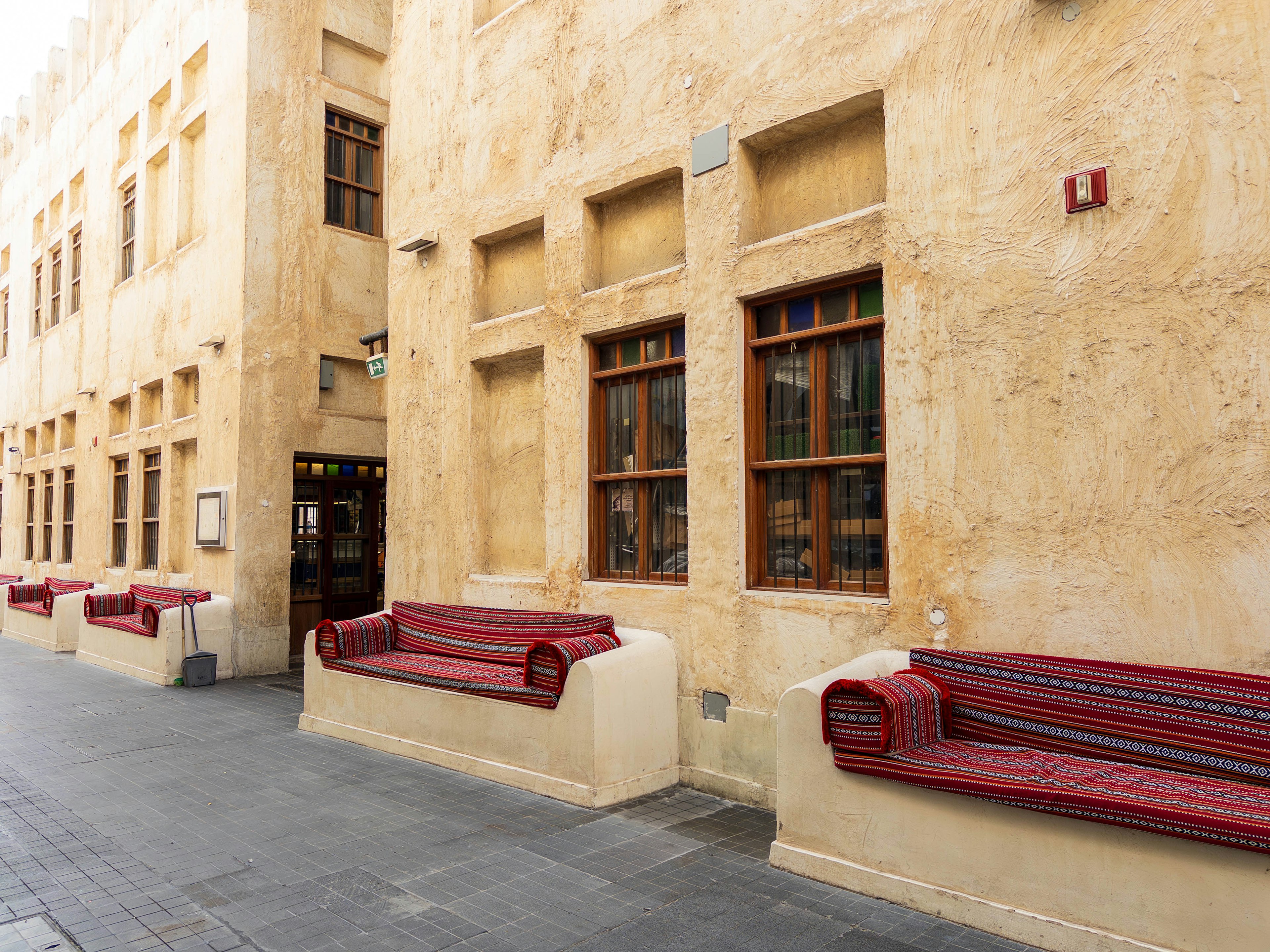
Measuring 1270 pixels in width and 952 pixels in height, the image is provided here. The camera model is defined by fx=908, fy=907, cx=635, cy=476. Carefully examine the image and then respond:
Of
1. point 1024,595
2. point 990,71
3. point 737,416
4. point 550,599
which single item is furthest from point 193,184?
point 1024,595

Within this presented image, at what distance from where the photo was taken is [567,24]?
→ 7344 millimetres

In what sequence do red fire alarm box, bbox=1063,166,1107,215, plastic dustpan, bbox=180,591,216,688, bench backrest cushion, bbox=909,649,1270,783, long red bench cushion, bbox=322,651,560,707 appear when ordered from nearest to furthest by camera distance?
1. bench backrest cushion, bbox=909,649,1270,783
2. red fire alarm box, bbox=1063,166,1107,215
3. long red bench cushion, bbox=322,651,560,707
4. plastic dustpan, bbox=180,591,216,688

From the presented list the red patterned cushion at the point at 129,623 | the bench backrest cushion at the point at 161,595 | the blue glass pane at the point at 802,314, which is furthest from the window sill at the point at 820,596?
the red patterned cushion at the point at 129,623

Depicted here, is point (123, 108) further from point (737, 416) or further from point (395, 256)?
point (737, 416)

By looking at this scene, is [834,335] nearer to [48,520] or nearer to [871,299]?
[871,299]

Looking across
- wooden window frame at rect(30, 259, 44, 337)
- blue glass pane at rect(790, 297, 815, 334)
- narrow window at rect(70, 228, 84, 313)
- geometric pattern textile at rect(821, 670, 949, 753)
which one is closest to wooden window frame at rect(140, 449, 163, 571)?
narrow window at rect(70, 228, 84, 313)

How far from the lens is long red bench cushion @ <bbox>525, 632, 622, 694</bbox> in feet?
19.2

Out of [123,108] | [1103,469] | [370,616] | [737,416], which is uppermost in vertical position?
[123,108]

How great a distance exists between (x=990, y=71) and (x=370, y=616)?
654 centimetres

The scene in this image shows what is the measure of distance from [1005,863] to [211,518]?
1033 centimetres

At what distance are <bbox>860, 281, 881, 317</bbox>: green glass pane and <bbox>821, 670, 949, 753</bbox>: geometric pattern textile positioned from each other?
88.3 inches

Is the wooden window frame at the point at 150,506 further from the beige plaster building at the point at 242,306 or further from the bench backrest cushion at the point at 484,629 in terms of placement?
the bench backrest cushion at the point at 484,629

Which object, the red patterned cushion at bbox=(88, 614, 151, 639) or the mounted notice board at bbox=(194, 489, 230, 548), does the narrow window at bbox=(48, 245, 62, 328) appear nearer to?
the red patterned cushion at bbox=(88, 614, 151, 639)

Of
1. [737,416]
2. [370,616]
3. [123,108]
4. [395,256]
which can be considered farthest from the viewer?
[123,108]
